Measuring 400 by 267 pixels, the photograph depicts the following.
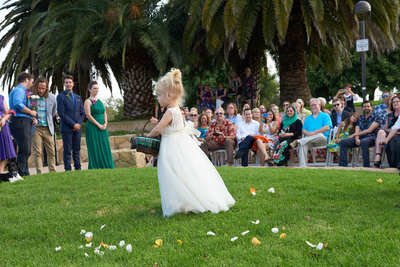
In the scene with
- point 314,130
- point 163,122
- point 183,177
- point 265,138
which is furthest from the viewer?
point 265,138

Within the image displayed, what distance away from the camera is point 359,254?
401 cm

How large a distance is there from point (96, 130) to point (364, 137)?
222 inches

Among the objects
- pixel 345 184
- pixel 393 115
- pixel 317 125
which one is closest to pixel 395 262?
pixel 345 184

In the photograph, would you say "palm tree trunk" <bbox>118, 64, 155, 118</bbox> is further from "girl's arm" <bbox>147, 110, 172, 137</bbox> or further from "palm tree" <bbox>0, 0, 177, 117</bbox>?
"girl's arm" <bbox>147, 110, 172, 137</bbox>

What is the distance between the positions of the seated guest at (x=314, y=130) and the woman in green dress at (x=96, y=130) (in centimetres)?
415

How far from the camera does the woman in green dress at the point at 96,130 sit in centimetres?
1038

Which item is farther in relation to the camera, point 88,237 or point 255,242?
point 88,237

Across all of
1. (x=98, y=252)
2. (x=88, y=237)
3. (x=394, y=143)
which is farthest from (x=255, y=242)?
(x=394, y=143)

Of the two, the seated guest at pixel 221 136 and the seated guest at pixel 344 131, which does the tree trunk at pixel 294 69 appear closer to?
the seated guest at pixel 221 136

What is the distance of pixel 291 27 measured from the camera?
17109 mm

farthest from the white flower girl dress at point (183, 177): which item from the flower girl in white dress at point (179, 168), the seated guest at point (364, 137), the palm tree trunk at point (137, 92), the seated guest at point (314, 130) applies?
the palm tree trunk at point (137, 92)

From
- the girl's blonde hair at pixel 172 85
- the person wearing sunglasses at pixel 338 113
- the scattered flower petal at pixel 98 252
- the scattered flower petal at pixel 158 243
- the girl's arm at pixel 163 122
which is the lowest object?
the scattered flower petal at pixel 98 252

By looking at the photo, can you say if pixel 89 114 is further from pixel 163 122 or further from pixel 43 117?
pixel 163 122

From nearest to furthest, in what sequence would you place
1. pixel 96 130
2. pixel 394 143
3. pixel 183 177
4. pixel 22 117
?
pixel 183 177
pixel 394 143
pixel 22 117
pixel 96 130
